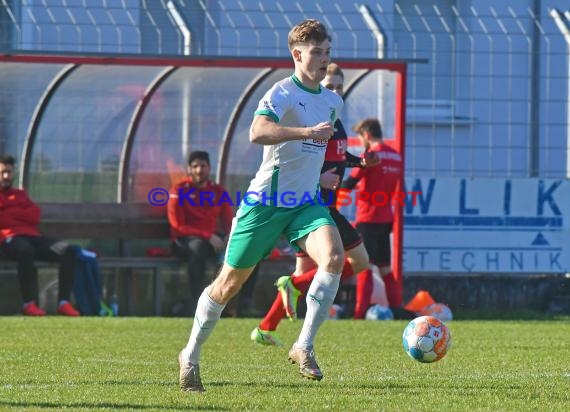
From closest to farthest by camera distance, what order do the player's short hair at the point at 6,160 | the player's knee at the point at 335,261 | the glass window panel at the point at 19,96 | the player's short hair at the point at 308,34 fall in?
1. the player's knee at the point at 335,261
2. the player's short hair at the point at 308,34
3. the player's short hair at the point at 6,160
4. the glass window panel at the point at 19,96

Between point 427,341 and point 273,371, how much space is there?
2.82ft

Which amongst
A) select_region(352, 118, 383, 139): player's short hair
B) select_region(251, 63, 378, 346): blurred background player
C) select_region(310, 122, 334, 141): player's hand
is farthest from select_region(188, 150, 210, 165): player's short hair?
select_region(310, 122, 334, 141): player's hand

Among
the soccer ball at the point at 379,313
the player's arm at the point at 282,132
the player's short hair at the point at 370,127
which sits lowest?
the soccer ball at the point at 379,313

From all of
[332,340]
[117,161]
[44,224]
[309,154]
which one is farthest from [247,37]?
[309,154]

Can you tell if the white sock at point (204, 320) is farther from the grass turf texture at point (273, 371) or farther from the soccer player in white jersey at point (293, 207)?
the grass turf texture at point (273, 371)

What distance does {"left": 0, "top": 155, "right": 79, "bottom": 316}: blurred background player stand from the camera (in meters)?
12.9

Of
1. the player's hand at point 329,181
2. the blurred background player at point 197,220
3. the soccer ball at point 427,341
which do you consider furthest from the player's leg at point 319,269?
the blurred background player at point 197,220

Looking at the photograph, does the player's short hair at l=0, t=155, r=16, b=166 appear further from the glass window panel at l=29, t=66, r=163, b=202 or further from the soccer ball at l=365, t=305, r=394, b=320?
the soccer ball at l=365, t=305, r=394, b=320

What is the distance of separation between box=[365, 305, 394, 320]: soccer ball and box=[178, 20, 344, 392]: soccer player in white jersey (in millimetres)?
6185

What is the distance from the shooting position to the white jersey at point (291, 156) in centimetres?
658

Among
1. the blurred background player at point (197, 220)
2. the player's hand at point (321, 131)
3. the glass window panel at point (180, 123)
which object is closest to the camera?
the player's hand at point (321, 131)

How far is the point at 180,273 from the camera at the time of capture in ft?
45.4

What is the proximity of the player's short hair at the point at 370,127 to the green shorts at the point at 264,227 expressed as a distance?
629 cm

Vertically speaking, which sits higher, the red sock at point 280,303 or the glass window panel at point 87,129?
the glass window panel at point 87,129
